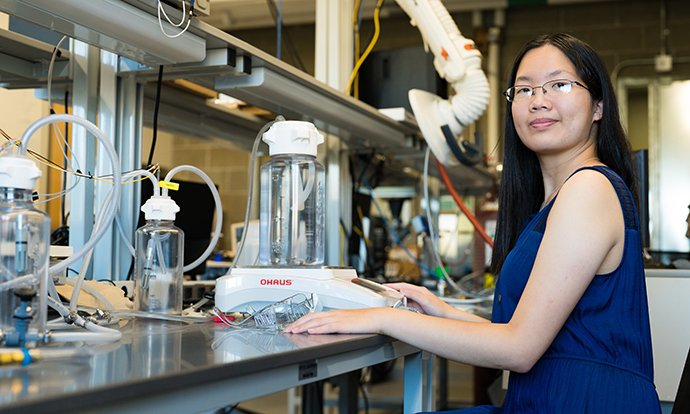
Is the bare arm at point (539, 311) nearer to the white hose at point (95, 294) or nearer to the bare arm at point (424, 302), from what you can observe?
the bare arm at point (424, 302)

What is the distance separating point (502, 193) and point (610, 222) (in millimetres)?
452

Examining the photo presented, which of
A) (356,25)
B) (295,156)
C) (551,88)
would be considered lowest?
(295,156)

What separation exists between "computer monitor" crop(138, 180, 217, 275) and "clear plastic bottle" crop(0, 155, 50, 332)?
904 millimetres

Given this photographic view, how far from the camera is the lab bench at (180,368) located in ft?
2.15

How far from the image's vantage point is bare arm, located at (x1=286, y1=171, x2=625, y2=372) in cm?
116

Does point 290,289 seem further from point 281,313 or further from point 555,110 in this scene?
point 555,110

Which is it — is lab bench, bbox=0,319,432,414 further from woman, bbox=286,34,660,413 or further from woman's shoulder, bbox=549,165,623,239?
woman's shoulder, bbox=549,165,623,239

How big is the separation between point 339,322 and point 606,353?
0.44 meters

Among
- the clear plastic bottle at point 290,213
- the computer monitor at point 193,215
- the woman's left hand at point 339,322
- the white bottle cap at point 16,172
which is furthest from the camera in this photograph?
the computer monitor at point 193,215

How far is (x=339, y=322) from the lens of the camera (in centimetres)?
117

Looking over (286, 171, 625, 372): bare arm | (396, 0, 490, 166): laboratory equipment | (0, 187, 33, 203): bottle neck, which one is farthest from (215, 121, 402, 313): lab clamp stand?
(396, 0, 490, 166): laboratory equipment

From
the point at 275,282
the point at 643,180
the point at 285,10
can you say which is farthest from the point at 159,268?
the point at 285,10

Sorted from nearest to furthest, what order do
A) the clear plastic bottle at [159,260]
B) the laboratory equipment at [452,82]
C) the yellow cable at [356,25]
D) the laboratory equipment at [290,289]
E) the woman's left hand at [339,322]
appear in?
1. the woman's left hand at [339,322]
2. the laboratory equipment at [290,289]
3. the clear plastic bottle at [159,260]
4. the laboratory equipment at [452,82]
5. the yellow cable at [356,25]

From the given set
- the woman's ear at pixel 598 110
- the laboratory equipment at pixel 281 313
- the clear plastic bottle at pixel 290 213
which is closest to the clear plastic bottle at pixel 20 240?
the laboratory equipment at pixel 281 313
